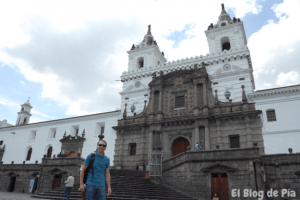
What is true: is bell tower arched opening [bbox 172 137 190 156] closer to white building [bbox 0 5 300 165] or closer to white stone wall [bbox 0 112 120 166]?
white building [bbox 0 5 300 165]

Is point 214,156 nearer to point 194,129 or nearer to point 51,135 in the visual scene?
point 194,129

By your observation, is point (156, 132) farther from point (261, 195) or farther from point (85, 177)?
point (85, 177)

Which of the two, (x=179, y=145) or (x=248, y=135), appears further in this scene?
(x=179, y=145)

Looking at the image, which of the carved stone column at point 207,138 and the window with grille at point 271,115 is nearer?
the window with grille at point 271,115

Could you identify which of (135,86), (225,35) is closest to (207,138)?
(135,86)

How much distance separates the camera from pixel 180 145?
24.7 metres

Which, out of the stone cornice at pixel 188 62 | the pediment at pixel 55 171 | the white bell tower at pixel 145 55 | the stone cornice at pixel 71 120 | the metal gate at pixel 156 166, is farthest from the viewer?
the white bell tower at pixel 145 55

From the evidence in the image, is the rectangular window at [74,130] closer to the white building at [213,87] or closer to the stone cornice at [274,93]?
the white building at [213,87]

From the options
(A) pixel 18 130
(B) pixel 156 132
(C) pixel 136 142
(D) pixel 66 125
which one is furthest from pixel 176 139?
(A) pixel 18 130

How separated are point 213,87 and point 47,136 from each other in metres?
26.8

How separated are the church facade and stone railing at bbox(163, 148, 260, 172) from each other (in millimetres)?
69

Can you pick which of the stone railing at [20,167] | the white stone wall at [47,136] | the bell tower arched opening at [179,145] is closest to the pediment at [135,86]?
the white stone wall at [47,136]

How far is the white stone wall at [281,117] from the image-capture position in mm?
20125

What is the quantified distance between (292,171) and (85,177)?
644 inches
